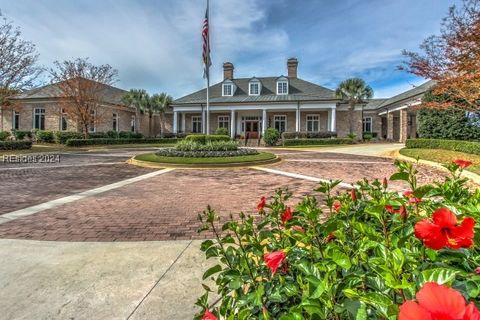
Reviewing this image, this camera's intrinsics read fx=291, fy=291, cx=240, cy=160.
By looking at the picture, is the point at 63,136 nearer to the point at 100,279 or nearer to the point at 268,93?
the point at 268,93

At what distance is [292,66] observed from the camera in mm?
37125

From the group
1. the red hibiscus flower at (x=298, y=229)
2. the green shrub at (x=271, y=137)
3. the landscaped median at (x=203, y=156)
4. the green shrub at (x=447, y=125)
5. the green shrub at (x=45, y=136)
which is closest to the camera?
the red hibiscus flower at (x=298, y=229)

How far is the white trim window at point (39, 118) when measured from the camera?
33562mm

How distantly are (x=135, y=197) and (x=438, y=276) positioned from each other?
6.76 m

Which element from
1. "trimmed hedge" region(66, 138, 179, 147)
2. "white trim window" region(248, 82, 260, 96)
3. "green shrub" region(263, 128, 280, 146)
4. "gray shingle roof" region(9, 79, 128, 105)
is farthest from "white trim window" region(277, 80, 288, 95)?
"gray shingle roof" region(9, 79, 128, 105)

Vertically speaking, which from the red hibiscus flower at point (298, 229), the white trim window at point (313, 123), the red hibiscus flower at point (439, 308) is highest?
the white trim window at point (313, 123)

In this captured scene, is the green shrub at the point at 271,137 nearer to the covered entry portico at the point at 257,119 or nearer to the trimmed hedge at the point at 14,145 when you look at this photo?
the covered entry portico at the point at 257,119

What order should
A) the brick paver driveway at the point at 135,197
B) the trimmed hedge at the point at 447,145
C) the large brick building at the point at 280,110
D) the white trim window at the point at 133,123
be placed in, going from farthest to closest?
the white trim window at the point at 133,123 < the large brick building at the point at 280,110 < the trimmed hedge at the point at 447,145 < the brick paver driveway at the point at 135,197

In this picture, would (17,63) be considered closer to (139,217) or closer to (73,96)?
(73,96)


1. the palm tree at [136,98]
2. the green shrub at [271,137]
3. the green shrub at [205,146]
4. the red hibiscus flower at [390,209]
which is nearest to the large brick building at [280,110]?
the green shrub at [271,137]

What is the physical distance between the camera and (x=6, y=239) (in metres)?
4.15

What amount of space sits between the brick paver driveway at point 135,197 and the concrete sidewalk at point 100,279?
0.44 m

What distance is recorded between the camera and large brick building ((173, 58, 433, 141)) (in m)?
31.3

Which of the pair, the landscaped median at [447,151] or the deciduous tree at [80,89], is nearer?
the landscaped median at [447,151]
